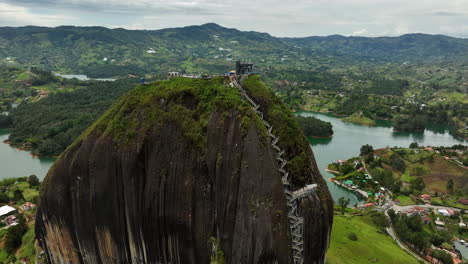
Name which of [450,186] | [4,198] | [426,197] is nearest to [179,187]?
[4,198]

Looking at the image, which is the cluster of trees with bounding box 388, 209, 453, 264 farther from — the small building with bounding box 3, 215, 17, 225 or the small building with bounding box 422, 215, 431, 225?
the small building with bounding box 3, 215, 17, 225

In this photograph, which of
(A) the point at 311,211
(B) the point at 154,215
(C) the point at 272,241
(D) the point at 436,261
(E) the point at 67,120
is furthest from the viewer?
(E) the point at 67,120

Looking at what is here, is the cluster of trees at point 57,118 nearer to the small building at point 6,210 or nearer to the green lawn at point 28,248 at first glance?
the small building at point 6,210

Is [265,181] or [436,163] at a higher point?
[265,181]

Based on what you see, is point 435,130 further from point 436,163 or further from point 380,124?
point 436,163

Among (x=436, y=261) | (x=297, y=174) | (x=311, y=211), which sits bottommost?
(x=436, y=261)

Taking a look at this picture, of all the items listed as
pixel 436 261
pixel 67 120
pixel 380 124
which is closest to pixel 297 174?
pixel 436 261

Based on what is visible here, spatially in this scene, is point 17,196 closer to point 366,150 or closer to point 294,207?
point 294,207

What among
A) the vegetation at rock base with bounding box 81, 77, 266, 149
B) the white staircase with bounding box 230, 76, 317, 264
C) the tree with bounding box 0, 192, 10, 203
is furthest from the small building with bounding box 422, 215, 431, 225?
the tree with bounding box 0, 192, 10, 203
